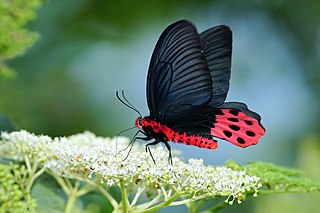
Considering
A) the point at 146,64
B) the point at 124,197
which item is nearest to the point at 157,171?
the point at 124,197

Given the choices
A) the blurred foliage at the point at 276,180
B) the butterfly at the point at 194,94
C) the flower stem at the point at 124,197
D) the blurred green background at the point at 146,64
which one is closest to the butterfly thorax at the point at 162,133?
the butterfly at the point at 194,94

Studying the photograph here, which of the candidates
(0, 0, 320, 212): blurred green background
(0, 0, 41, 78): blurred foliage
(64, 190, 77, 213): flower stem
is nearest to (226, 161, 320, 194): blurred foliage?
(64, 190, 77, 213): flower stem

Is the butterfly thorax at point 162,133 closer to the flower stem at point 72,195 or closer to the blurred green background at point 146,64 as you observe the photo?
the flower stem at point 72,195

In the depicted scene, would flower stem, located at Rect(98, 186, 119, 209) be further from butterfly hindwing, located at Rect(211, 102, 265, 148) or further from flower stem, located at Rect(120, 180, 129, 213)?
butterfly hindwing, located at Rect(211, 102, 265, 148)

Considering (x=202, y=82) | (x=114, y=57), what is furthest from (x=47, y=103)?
(x=202, y=82)

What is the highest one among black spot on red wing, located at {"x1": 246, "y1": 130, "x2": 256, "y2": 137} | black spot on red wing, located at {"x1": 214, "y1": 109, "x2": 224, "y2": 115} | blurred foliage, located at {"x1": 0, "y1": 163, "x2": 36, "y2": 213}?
black spot on red wing, located at {"x1": 214, "y1": 109, "x2": 224, "y2": 115}

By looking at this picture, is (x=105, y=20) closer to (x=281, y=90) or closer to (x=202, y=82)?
(x=281, y=90)
